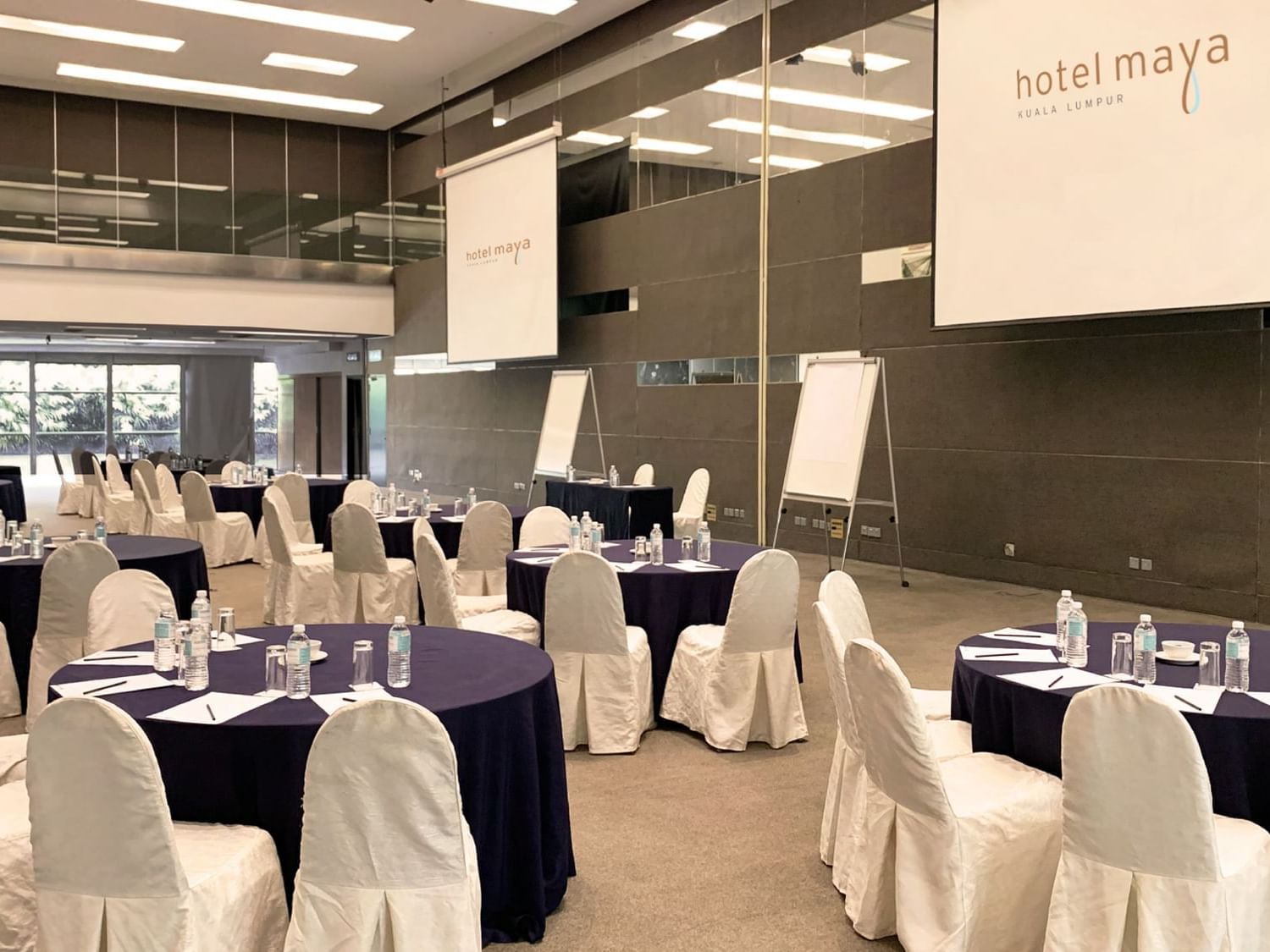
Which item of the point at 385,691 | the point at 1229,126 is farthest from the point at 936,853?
the point at 1229,126

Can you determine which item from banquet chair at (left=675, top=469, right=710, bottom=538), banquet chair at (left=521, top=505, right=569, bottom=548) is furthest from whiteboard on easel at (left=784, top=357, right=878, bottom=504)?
banquet chair at (left=521, top=505, right=569, bottom=548)

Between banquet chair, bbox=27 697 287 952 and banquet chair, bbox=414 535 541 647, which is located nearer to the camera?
banquet chair, bbox=27 697 287 952

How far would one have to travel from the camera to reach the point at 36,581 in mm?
5836

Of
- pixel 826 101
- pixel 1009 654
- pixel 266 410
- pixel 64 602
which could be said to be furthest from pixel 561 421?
pixel 266 410

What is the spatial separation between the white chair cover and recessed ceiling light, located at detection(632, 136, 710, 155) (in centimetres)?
434

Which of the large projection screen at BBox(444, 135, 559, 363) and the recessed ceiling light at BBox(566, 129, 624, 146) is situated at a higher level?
the recessed ceiling light at BBox(566, 129, 624, 146)

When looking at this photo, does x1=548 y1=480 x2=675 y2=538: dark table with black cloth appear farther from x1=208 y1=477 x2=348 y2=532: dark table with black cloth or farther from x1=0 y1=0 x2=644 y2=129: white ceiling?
x1=0 y1=0 x2=644 y2=129: white ceiling

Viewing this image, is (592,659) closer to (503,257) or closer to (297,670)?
(297,670)

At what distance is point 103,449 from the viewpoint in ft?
84.0

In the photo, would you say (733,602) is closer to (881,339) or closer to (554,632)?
(554,632)

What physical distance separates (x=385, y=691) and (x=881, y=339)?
8162 mm

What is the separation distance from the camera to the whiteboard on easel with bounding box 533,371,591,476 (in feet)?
42.3

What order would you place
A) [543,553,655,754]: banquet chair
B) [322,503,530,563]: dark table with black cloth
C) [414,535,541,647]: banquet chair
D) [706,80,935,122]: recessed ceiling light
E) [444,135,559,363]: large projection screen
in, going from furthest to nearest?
[444,135,559,363]: large projection screen < [706,80,935,122]: recessed ceiling light < [322,503,530,563]: dark table with black cloth < [414,535,541,647]: banquet chair < [543,553,655,754]: banquet chair

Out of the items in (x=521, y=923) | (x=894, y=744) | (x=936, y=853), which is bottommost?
(x=521, y=923)
